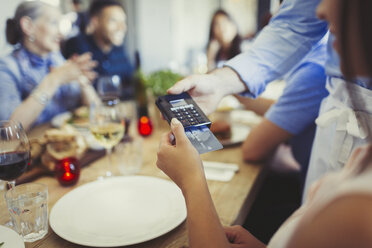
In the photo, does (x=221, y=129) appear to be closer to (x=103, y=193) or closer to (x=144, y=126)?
(x=144, y=126)

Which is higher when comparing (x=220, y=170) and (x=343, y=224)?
(x=343, y=224)

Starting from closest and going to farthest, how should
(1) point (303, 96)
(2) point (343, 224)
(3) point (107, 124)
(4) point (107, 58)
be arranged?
1. (2) point (343, 224)
2. (3) point (107, 124)
3. (1) point (303, 96)
4. (4) point (107, 58)

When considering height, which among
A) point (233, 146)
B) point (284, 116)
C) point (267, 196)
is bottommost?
point (267, 196)

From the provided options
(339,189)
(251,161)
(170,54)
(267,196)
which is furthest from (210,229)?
(170,54)

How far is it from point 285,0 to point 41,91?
1.10 meters

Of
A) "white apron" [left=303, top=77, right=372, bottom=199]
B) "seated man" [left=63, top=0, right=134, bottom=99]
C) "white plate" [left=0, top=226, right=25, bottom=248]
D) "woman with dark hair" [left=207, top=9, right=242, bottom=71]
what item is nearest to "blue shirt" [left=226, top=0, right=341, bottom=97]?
"white apron" [left=303, top=77, right=372, bottom=199]

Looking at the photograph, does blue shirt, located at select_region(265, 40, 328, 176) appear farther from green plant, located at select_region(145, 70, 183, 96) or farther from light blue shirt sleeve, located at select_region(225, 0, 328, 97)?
green plant, located at select_region(145, 70, 183, 96)

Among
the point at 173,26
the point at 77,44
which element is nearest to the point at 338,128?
the point at 77,44

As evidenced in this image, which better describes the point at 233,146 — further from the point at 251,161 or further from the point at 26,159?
the point at 26,159

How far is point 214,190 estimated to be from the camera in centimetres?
93

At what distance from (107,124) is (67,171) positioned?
0.20 metres

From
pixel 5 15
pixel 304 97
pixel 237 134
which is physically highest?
pixel 5 15

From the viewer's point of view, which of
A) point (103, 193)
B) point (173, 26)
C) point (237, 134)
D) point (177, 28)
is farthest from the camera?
point (177, 28)

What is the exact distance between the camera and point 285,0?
42.3 inches
